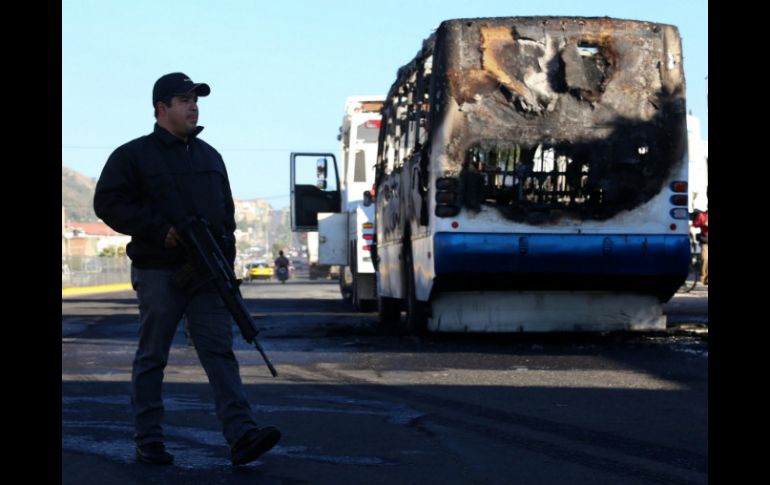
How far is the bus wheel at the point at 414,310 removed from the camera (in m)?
15.7

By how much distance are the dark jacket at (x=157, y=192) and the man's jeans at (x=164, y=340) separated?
0.40ft

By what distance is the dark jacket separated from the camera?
6852 mm

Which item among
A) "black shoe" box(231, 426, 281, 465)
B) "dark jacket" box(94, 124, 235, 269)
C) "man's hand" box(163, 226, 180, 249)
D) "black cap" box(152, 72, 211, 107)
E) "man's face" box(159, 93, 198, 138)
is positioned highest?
"black cap" box(152, 72, 211, 107)

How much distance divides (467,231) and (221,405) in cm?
765

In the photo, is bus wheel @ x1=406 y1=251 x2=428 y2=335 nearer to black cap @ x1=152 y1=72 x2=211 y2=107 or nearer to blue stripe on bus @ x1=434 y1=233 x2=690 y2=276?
blue stripe on bus @ x1=434 y1=233 x2=690 y2=276

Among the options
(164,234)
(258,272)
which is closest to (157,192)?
(164,234)

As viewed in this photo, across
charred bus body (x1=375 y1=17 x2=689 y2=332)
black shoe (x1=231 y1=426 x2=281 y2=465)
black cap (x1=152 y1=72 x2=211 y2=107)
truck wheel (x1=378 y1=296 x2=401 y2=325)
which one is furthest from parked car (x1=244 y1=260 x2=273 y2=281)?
black shoe (x1=231 y1=426 x2=281 y2=465)

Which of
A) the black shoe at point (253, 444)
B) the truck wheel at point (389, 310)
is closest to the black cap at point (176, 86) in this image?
the black shoe at point (253, 444)

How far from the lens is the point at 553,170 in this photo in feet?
47.3

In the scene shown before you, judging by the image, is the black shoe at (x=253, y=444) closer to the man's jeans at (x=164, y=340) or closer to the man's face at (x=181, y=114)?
the man's jeans at (x=164, y=340)

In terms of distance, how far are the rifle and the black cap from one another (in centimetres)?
60

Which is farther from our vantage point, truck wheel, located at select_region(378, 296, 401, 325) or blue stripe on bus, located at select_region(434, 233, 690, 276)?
truck wheel, located at select_region(378, 296, 401, 325)

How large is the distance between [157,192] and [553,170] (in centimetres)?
799
